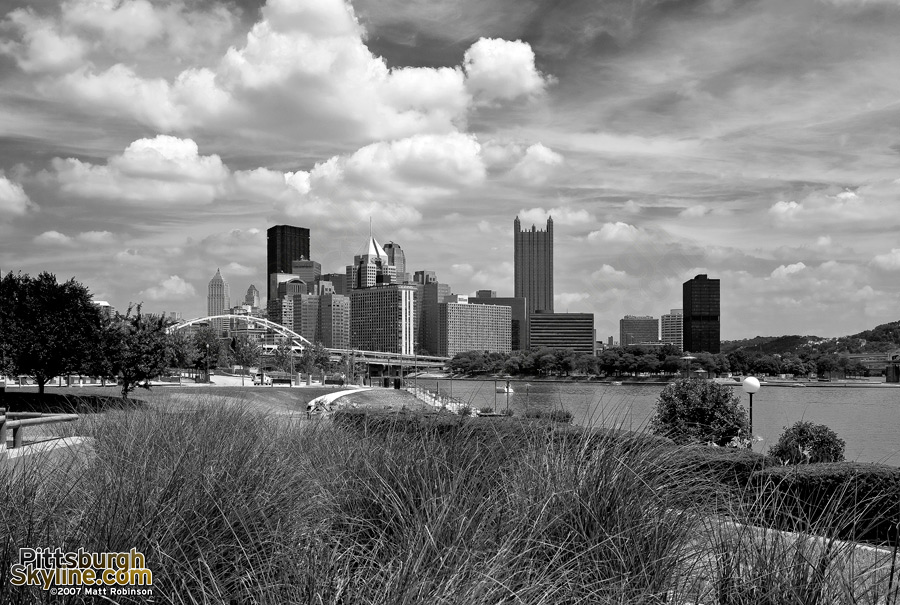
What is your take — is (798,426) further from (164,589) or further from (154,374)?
(154,374)

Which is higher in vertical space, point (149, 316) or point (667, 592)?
point (149, 316)

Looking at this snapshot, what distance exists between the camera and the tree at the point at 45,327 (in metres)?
→ 28.8

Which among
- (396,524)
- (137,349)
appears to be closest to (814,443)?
(396,524)

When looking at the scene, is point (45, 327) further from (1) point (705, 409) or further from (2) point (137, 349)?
(1) point (705, 409)

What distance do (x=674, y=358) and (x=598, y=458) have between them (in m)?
124

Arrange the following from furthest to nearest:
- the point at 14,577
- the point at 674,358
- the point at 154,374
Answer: the point at 674,358 → the point at 154,374 → the point at 14,577

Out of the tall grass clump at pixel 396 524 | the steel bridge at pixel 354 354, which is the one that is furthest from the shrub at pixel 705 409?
the steel bridge at pixel 354 354

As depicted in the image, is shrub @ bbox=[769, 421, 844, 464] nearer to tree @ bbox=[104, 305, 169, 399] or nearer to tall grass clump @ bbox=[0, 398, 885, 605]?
tall grass clump @ bbox=[0, 398, 885, 605]

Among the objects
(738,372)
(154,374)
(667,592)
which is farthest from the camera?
(738,372)

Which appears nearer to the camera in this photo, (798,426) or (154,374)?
(798,426)

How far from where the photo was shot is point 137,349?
32.1 meters

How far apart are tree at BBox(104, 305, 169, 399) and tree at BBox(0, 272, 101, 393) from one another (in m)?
1.04

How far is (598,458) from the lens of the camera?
5.31 metres

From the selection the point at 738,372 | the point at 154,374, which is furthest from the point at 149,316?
the point at 738,372
